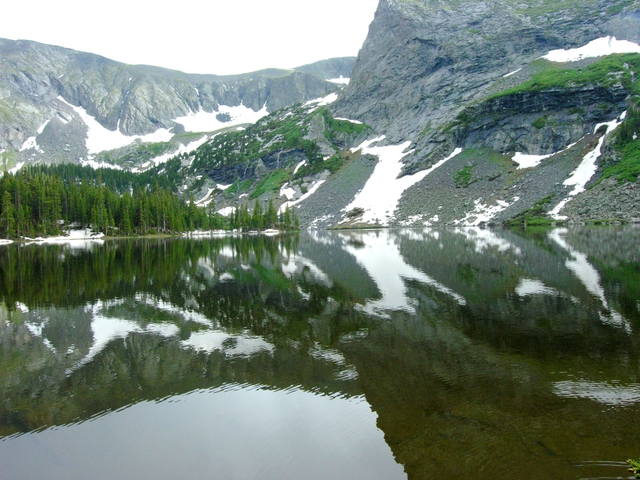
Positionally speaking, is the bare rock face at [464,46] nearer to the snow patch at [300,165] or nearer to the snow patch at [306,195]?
the snow patch at [300,165]

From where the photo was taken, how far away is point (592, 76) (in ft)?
444

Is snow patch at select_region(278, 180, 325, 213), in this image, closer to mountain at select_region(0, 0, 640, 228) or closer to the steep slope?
mountain at select_region(0, 0, 640, 228)

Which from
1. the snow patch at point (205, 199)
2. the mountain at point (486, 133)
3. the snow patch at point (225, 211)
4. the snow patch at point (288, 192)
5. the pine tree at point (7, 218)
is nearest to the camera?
the pine tree at point (7, 218)

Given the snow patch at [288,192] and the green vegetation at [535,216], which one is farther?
the snow patch at [288,192]

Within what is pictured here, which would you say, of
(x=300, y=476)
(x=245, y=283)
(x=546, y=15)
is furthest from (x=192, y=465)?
(x=546, y=15)

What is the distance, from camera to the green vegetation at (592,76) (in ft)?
427

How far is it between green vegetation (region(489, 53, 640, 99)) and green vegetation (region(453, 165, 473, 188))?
32.7 m

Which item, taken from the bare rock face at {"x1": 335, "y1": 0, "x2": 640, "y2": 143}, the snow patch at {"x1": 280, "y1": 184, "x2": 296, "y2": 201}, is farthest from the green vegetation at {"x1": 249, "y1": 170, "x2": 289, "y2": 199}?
the bare rock face at {"x1": 335, "y1": 0, "x2": 640, "y2": 143}

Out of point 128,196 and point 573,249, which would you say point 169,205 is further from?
point 573,249

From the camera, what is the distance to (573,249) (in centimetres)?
3881

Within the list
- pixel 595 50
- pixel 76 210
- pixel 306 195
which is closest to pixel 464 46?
pixel 595 50

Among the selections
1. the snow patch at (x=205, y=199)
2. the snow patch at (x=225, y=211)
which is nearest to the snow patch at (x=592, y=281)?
the snow patch at (x=225, y=211)

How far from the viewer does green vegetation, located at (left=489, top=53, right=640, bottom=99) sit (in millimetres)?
130000

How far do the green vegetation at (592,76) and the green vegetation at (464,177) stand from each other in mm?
32662
